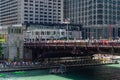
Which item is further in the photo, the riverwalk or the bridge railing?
the riverwalk

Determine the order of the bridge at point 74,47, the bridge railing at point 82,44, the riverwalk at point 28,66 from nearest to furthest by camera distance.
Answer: the bridge railing at point 82,44 < the bridge at point 74,47 < the riverwalk at point 28,66

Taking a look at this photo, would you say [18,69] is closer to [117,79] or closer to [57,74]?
[57,74]

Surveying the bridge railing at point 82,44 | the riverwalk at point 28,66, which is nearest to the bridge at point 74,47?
the bridge railing at point 82,44

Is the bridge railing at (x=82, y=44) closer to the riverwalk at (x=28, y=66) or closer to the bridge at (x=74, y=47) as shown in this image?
the bridge at (x=74, y=47)

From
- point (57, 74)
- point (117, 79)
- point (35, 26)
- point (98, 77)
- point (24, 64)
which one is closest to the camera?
point (117, 79)

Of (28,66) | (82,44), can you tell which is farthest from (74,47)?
(28,66)

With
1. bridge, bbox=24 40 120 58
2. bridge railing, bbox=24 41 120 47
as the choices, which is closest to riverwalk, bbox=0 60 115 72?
bridge, bbox=24 40 120 58

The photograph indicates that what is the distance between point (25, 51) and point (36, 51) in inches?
170

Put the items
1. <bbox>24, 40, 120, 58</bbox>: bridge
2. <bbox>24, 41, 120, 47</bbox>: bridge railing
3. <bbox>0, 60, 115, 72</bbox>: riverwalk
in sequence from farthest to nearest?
1. <bbox>0, 60, 115, 72</bbox>: riverwalk
2. <bbox>24, 40, 120, 58</bbox>: bridge
3. <bbox>24, 41, 120, 47</bbox>: bridge railing

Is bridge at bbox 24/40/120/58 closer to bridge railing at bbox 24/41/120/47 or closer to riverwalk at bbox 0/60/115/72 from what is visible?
bridge railing at bbox 24/41/120/47

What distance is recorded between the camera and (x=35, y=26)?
168625 mm

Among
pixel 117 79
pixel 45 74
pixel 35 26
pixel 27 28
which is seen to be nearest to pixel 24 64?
pixel 45 74

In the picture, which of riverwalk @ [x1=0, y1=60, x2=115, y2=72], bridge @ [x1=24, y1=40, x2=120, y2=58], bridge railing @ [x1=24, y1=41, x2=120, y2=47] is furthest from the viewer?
riverwalk @ [x1=0, y1=60, x2=115, y2=72]

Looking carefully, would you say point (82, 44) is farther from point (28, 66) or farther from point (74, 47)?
point (28, 66)
